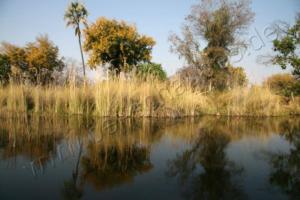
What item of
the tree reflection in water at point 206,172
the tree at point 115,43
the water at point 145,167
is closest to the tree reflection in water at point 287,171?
the water at point 145,167

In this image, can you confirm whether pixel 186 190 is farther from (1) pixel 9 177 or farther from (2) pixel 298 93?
(2) pixel 298 93

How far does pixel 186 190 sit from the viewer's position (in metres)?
2.23

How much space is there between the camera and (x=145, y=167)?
292 centimetres

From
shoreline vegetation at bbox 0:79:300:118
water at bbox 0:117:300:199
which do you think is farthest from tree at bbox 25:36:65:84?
water at bbox 0:117:300:199

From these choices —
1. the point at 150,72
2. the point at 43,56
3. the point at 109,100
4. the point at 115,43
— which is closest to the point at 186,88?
the point at 109,100

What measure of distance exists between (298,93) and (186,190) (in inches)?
450

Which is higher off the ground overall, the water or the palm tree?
the palm tree

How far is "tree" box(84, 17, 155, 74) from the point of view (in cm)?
2108

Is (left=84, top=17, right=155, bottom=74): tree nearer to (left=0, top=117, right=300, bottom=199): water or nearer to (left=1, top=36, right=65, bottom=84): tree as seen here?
(left=1, top=36, right=65, bottom=84): tree

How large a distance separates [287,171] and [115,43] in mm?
19494

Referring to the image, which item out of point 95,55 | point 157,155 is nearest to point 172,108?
point 157,155

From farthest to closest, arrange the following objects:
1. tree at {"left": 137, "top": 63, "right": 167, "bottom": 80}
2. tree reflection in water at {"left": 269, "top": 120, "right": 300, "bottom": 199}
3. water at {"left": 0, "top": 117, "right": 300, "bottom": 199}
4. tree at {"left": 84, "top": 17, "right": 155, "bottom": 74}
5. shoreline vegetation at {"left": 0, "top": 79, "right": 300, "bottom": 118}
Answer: tree at {"left": 84, "top": 17, "right": 155, "bottom": 74} < tree at {"left": 137, "top": 63, "right": 167, "bottom": 80} < shoreline vegetation at {"left": 0, "top": 79, "right": 300, "bottom": 118} < tree reflection in water at {"left": 269, "top": 120, "right": 300, "bottom": 199} < water at {"left": 0, "top": 117, "right": 300, "bottom": 199}

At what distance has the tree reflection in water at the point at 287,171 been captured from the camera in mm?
2305

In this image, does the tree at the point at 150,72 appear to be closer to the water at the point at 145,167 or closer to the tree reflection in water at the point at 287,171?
the water at the point at 145,167
